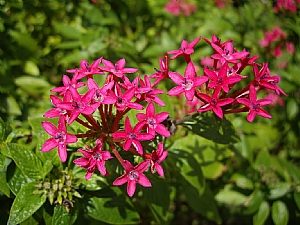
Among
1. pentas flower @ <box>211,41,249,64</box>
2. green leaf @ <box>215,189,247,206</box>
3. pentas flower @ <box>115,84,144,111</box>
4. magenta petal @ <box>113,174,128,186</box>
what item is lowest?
green leaf @ <box>215,189,247,206</box>

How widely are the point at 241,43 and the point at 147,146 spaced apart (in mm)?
1700

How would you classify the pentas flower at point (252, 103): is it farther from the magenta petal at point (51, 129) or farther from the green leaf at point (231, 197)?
the green leaf at point (231, 197)

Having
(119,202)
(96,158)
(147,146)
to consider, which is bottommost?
(119,202)

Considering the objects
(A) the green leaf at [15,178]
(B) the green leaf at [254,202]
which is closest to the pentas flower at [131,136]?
(A) the green leaf at [15,178]

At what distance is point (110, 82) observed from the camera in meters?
1.23

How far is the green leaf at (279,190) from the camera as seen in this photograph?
208 centimetres

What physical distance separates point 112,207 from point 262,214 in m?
1.11

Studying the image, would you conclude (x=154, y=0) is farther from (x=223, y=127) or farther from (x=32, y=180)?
(x=32, y=180)

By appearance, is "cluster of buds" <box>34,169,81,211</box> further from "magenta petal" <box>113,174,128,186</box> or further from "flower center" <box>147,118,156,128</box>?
"flower center" <box>147,118,156,128</box>

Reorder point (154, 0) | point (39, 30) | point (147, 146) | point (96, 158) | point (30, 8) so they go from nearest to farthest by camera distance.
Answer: point (96, 158)
point (147, 146)
point (30, 8)
point (39, 30)
point (154, 0)

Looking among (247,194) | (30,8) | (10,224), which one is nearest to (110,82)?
(10,224)

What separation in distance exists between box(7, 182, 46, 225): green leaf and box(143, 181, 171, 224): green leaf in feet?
1.73

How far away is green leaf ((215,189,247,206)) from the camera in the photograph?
2.34 meters

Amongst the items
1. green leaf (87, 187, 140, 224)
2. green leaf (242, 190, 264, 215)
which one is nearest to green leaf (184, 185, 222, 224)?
green leaf (242, 190, 264, 215)
